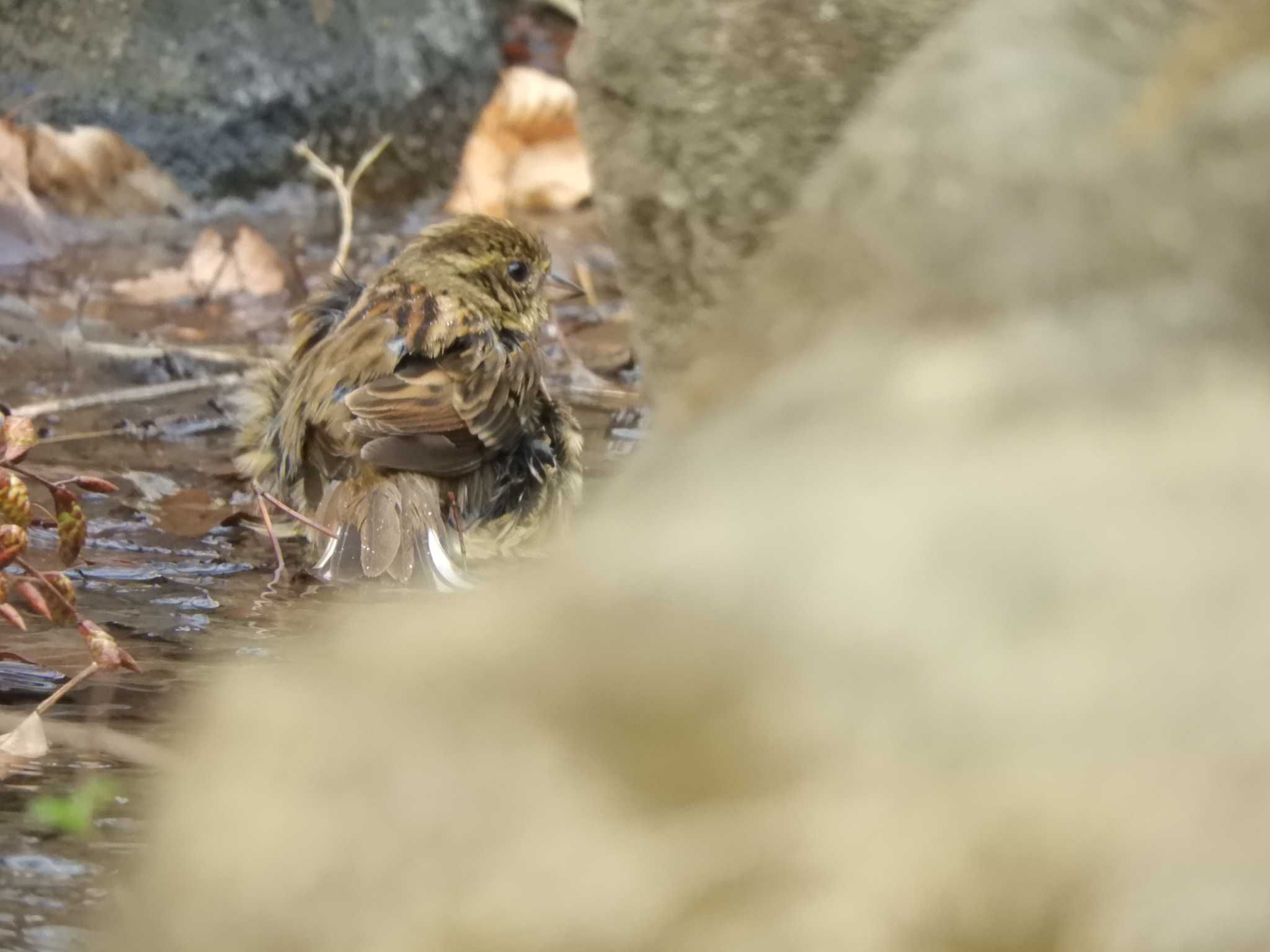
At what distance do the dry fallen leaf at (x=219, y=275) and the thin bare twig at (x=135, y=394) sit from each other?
39.3 inches

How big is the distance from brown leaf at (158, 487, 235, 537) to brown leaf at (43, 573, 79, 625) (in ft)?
2.67

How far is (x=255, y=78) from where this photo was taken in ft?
24.4

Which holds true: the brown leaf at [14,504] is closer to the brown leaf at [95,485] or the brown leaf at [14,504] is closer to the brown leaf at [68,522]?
the brown leaf at [68,522]

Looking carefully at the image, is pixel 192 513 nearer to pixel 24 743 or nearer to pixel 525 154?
pixel 24 743

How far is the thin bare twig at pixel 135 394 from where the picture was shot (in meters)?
4.10

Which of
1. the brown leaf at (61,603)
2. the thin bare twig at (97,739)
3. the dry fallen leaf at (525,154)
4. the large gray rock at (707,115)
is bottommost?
the dry fallen leaf at (525,154)

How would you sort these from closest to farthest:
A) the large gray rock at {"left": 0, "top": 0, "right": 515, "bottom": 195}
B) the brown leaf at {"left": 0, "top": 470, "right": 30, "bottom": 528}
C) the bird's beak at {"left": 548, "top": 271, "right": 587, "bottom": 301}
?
the brown leaf at {"left": 0, "top": 470, "right": 30, "bottom": 528}, the bird's beak at {"left": 548, "top": 271, "right": 587, "bottom": 301}, the large gray rock at {"left": 0, "top": 0, "right": 515, "bottom": 195}

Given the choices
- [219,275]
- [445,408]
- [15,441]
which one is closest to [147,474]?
[445,408]

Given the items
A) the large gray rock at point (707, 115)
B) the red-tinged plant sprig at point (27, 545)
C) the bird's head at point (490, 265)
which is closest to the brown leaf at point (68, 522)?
the red-tinged plant sprig at point (27, 545)

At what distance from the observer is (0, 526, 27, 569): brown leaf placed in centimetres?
267

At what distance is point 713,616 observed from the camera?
47.1 inches

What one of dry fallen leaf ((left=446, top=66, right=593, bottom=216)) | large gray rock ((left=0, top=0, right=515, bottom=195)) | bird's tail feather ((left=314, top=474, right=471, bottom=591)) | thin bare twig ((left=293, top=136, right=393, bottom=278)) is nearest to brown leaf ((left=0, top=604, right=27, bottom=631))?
bird's tail feather ((left=314, top=474, right=471, bottom=591))

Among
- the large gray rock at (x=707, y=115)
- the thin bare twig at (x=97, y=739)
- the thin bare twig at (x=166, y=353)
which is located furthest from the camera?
the thin bare twig at (x=166, y=353)

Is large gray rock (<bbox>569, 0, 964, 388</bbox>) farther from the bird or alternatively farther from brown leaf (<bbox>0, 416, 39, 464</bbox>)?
the bird
